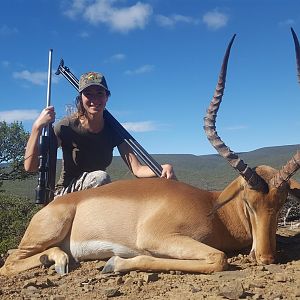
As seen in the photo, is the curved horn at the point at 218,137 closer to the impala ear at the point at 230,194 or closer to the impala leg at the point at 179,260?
the impala ear at the point at 230,194

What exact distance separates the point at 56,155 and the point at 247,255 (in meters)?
3.50

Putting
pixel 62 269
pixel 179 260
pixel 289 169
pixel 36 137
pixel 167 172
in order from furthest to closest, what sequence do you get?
1. pixel 167 172
2. pixel 36 137
3. pixel 62 269
4. pixel 289 169
5. pixel 179 260

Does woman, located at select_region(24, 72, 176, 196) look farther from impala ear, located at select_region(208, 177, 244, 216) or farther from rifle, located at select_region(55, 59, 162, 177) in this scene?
impala ear, located at select_region(208, 177, 244, 216)

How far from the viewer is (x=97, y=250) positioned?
5.98 m

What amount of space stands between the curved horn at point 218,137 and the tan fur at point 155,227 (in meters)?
0.21

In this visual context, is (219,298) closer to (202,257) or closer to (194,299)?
(194,299)

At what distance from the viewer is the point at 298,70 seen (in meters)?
5.58

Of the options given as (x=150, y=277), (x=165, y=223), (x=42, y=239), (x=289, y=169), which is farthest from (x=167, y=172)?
(x=150, y=277)

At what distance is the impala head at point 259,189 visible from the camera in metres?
5.25

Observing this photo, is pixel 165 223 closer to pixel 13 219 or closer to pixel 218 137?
pixel 218 137

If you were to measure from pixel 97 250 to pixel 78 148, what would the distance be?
7.57 ft

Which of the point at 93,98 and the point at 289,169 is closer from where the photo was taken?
the point at 289,169

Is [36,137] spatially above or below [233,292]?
above

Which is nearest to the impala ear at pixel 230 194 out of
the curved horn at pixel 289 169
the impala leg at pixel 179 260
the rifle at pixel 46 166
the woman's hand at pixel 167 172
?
the curved horn at pixel 289 169
